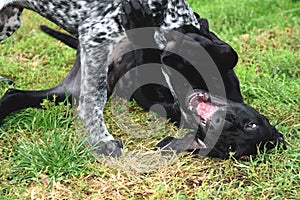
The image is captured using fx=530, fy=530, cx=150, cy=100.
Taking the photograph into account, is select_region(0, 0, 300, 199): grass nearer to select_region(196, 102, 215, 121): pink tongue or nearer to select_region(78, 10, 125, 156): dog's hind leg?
select_region(78, 10, 125, 156): dog's hind leg

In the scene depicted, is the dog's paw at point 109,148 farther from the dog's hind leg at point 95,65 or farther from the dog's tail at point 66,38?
the dog's tail at point 66,38

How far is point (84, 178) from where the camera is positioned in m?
3.19

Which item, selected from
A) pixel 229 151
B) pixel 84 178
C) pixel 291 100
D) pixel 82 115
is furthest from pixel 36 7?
pixel 291 100

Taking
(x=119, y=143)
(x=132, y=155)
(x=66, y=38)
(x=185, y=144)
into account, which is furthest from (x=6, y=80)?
(x=185, y=144)

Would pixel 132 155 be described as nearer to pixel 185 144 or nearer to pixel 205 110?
pixel 185 144

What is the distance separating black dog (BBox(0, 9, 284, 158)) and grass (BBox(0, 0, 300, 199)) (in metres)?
0.09

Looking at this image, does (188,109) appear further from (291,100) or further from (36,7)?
(36,7)

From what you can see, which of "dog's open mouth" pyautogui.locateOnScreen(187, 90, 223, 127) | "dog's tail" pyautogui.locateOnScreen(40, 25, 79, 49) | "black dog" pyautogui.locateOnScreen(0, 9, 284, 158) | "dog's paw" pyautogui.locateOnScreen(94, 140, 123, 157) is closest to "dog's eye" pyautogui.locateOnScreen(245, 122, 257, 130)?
"black dog" pyautogui.locateOnScreen(0, 9, 284, 158)

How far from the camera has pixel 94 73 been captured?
3.57 meters

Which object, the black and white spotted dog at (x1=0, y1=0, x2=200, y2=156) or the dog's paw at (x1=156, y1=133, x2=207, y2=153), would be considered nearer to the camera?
the dog's paw at (x1=156, y1=133, x2=207, y2=153)

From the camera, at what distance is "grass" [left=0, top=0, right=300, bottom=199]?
3090mm

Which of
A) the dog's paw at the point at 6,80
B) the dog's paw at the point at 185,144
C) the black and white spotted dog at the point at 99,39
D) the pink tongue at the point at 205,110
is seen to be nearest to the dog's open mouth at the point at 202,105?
the pink tongue at the point at 205,110

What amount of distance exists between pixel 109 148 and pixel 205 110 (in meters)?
0.67

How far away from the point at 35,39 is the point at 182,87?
2343mm
